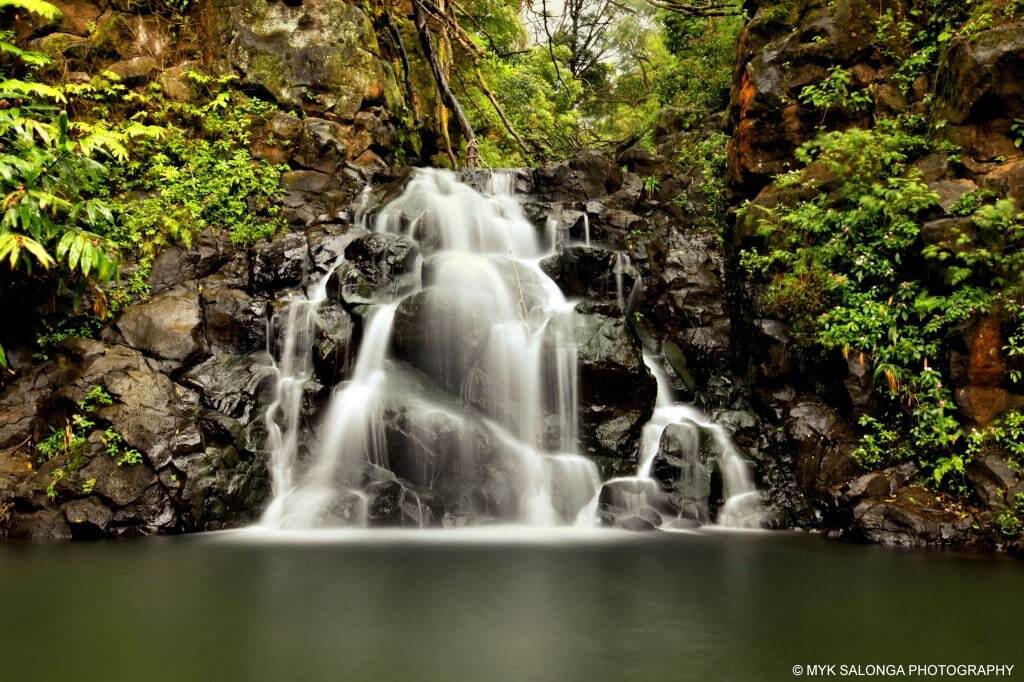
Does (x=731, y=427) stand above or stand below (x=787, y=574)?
above

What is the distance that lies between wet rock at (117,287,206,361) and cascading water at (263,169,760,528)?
1119 millimetres

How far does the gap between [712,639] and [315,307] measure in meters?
6.97

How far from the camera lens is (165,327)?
855 centimetres

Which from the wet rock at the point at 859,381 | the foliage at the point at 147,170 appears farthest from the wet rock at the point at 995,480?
the foliage at the point at 147,170

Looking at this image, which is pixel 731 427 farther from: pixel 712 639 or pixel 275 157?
pixel 275 157

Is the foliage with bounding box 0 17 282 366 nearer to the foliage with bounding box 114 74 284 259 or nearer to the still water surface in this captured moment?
the foliage with bounding box 114 74 284 259

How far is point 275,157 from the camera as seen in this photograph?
11.8m

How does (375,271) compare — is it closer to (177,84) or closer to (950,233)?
(177,84)

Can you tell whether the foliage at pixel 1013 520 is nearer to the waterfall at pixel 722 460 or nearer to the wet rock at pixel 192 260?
the waterfall at pixel 722 460

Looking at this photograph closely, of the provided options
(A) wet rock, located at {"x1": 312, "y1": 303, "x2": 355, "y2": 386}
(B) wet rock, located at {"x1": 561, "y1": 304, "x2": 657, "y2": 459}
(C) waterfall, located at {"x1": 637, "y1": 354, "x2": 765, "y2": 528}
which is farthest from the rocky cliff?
(A) wet rock, located at {"x1": 312, "y1": 303, "x2": 355, "y2": 386}

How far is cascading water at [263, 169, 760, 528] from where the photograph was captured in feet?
25.5

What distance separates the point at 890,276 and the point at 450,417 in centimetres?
570

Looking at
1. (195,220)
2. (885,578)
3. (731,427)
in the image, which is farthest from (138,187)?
(885,578)

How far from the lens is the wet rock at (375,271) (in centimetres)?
939
